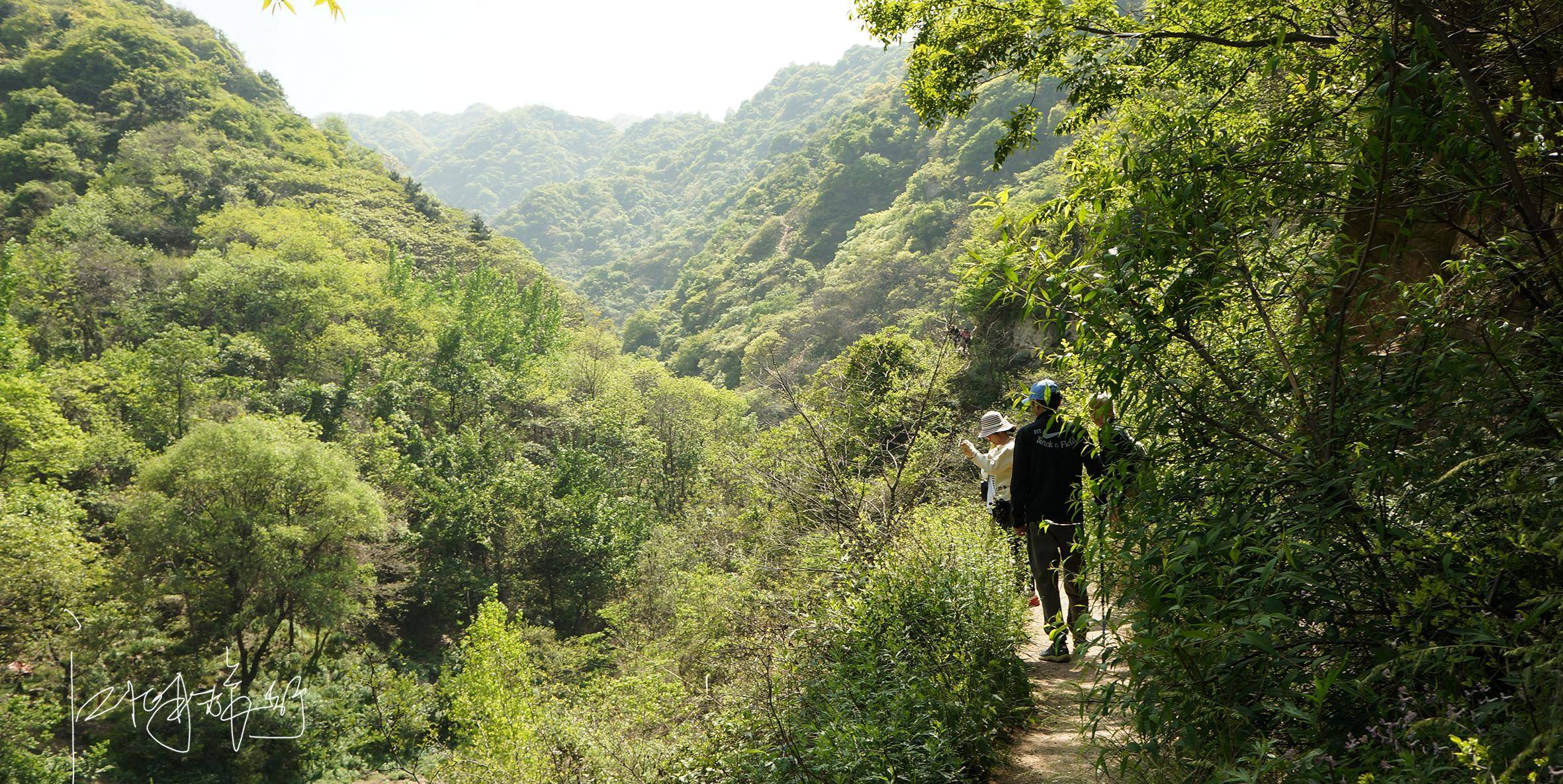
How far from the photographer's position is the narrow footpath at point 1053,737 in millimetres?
3408

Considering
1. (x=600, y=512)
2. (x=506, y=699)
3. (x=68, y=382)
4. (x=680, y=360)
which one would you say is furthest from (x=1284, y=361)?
(x=680, y=360)

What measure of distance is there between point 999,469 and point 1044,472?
1262 mm

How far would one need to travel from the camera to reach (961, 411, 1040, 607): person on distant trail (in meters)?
5.62

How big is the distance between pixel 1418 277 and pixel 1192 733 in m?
3.44

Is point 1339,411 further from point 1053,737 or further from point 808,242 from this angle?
point 808,242

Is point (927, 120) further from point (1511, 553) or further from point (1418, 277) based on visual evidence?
point (1511, 553)

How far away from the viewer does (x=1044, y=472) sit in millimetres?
4418

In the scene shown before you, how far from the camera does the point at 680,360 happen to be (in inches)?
2554

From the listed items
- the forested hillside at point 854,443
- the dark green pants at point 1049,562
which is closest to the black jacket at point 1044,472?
the dark green pants at point 1049,562

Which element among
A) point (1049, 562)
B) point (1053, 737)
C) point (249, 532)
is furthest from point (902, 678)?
point (249, 532)

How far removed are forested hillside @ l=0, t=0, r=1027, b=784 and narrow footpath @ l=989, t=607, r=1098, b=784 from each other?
14 cm

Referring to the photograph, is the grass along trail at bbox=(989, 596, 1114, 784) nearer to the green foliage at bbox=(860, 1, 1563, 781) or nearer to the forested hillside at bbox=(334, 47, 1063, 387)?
the green foliage at bbox=(860, 1, 1563, 781)

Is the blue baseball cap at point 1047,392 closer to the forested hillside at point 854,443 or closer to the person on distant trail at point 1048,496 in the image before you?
the person on distant trail at point 1048,496

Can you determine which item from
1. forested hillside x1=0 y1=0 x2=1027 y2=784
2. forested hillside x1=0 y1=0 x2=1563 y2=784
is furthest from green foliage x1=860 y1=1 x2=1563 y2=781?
forested hillside x1=0 y1=0 x2=1027 y2=784
